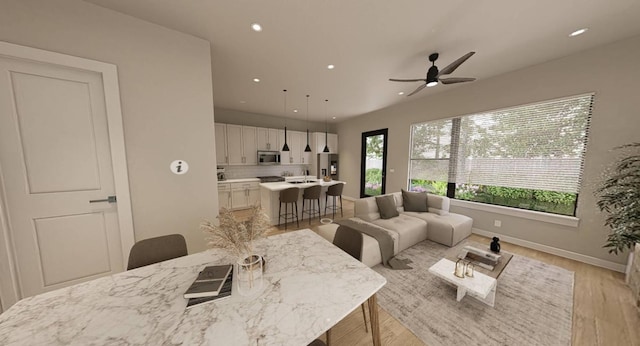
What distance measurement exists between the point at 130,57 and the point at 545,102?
18.3 ft

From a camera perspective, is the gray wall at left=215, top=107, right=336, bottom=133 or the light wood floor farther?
the gray wall at left=215, top=107, right=336, bottom=133

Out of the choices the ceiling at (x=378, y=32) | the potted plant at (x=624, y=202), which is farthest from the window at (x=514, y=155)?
the ceiling at (x=378, y=32)

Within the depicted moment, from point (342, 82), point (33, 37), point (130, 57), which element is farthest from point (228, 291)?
point (342, 82)

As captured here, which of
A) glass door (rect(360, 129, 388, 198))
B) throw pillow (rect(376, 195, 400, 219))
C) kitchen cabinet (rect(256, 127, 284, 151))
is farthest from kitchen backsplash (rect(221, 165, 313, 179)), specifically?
throw pillow (rect(376, 195, 400, 219))

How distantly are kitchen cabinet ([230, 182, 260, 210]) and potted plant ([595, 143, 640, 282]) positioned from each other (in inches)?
243

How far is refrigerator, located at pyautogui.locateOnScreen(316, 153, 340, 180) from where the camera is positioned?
6.68 meters

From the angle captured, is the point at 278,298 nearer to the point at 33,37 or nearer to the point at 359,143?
the point at 33,37

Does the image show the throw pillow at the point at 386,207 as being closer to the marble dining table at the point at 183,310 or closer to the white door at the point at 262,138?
the marble dining table at the point at 183,310

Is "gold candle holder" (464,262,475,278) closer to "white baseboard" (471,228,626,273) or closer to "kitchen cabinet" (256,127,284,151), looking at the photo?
"white baseboard" (471,228,626,273)

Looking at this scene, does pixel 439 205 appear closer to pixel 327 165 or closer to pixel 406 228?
pixel 406 228

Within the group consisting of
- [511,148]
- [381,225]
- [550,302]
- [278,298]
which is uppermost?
[511,148]

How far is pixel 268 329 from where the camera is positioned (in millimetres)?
767

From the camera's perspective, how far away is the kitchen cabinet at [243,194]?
507 centimetres

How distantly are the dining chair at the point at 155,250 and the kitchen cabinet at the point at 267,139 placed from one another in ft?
14.7
